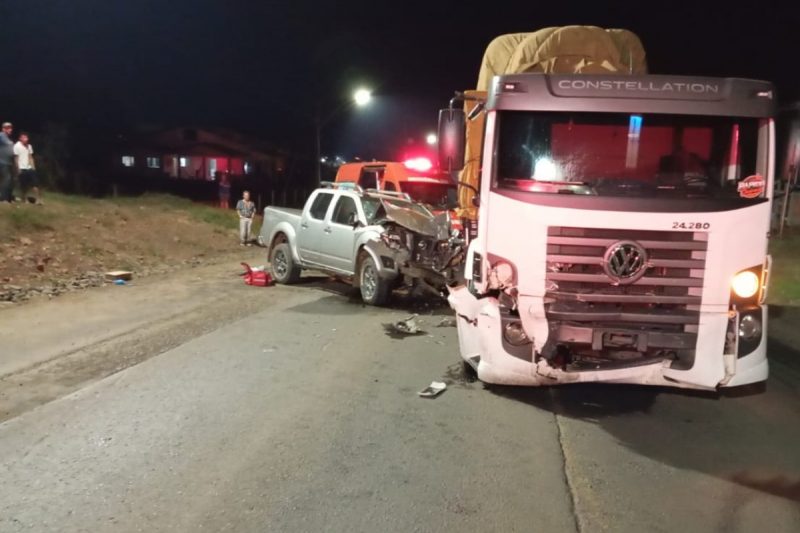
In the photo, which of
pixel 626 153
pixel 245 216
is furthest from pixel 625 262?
pixel 245 216

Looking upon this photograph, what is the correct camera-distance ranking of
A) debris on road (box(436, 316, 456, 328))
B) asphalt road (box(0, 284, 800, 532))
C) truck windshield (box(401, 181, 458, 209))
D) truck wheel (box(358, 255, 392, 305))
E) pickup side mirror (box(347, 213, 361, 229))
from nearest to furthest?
asphalt road (box(0, 284, 800, 532)) → debris on road (box(436, 316, 456, 328)) → truck wheel (box(358, 255, 392, 305)) → pickup side mirror (box(347, 213, 361, 229)) → truck windshield (box(401, 181, 458, 209))

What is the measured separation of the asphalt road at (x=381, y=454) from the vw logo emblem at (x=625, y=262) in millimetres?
1278

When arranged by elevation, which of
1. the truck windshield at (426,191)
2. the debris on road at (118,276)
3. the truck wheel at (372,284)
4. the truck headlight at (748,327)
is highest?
the truck windshield at (426,191)

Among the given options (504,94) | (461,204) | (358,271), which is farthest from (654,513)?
(358,271)

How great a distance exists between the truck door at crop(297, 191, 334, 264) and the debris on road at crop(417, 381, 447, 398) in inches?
231

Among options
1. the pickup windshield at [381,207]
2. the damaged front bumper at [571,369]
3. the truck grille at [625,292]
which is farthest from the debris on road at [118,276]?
the truck grille at [625,292]

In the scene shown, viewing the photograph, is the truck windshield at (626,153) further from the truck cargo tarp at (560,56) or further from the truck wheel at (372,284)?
the truck wheel at (372,284)

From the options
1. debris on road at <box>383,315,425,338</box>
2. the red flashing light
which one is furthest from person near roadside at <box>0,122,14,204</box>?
debris on road at <box>383,315,425,338</box>

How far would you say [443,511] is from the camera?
3740 mm

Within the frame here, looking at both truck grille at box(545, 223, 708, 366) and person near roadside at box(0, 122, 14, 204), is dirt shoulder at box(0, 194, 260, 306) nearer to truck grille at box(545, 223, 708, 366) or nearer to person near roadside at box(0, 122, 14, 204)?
person near roadside at box(0, 122, 14, 204)

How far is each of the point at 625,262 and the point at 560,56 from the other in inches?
124

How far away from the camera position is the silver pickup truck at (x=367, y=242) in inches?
388

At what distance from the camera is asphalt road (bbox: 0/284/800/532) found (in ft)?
12.1

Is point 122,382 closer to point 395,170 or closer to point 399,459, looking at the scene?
point 399,459
